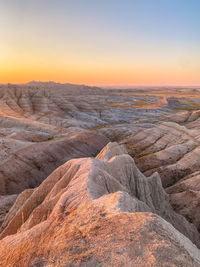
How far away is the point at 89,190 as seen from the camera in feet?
42.0

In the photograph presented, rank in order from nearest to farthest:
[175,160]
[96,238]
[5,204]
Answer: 1. [96,238]
2. [5,204]
3. [175,160]

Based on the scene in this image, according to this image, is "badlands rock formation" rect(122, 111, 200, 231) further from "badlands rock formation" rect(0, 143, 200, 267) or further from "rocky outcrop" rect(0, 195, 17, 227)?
"rocky outcrop" rect(0, 195, 17, 227)

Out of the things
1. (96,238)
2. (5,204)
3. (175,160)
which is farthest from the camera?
(175,160)

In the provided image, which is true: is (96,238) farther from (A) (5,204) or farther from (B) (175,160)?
(B) (175,160)

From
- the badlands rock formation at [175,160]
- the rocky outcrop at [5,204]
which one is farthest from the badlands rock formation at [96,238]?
the badlands rock formation at [175,160]

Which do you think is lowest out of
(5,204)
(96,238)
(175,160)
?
(5,204)

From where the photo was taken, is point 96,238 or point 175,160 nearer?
point 96,238

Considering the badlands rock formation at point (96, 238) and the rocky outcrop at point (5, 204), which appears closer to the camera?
the badlands rock formation at point (96, 238)

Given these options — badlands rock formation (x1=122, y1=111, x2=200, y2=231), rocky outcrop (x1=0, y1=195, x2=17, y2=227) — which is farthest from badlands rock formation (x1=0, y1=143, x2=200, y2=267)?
badlands rock formation (x1=122, y1=111, x2=200, y2=231)

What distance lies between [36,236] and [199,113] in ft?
270

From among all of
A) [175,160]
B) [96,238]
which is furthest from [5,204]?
[175,160]

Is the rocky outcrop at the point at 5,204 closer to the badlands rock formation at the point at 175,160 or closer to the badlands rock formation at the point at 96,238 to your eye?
the badlands rock formation at the point at 96,238

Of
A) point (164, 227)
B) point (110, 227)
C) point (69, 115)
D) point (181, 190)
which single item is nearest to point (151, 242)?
point (164, 227)

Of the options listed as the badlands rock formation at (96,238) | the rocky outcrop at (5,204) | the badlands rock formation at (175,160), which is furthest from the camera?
the badlands rock formation at (175,160)
